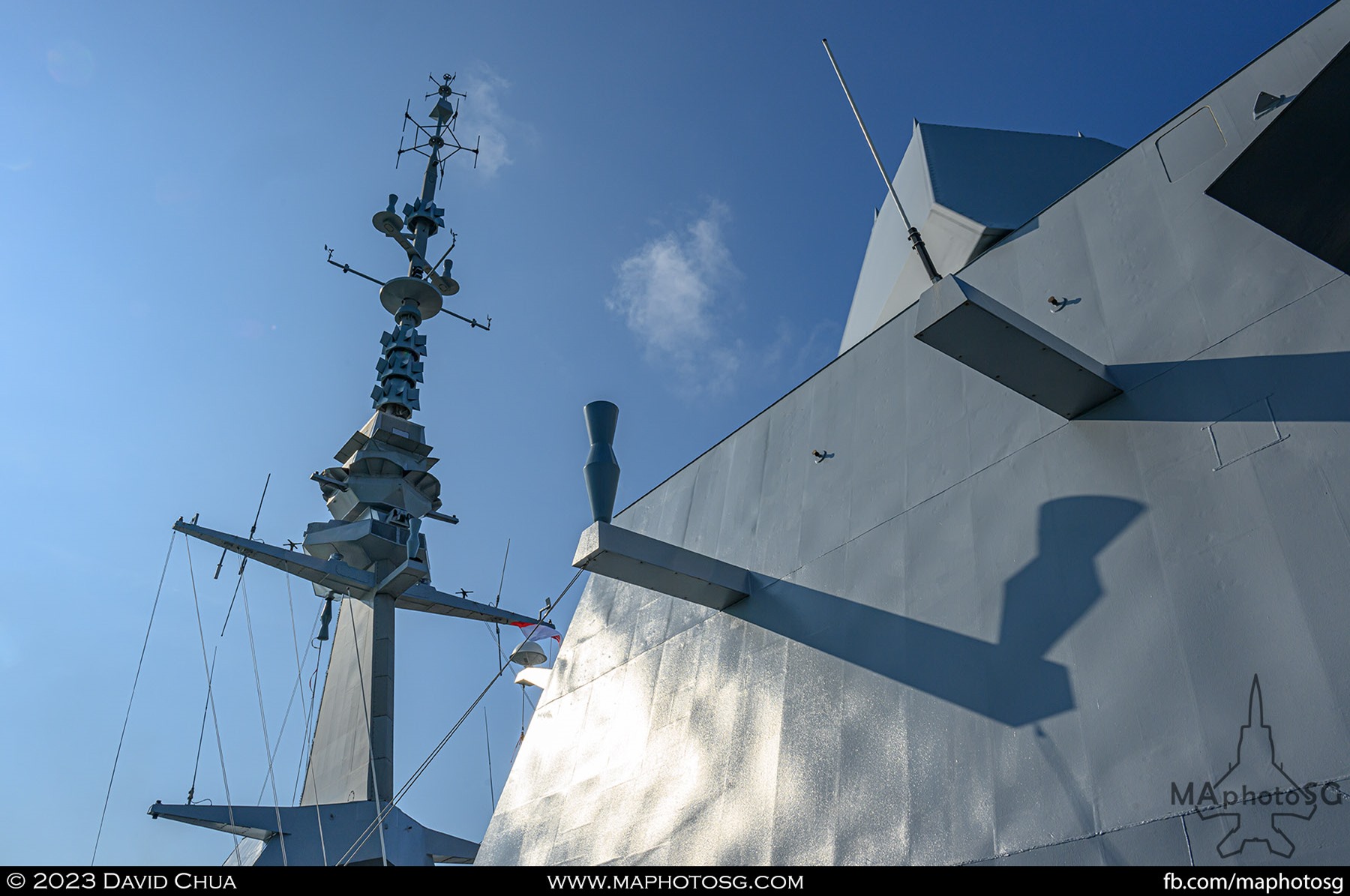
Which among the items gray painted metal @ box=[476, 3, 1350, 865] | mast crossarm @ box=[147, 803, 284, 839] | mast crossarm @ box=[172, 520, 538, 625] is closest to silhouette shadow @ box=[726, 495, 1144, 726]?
gray painted metal @ box=[476, 3, 1350, 865]

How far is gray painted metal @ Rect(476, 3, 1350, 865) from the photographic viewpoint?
3648mm

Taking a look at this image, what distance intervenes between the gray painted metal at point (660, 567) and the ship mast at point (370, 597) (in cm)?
1182

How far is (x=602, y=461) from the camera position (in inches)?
243

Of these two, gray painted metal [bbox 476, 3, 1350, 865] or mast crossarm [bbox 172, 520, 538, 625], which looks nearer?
gray painted metal [bbox 476, 3, 1350, 865]

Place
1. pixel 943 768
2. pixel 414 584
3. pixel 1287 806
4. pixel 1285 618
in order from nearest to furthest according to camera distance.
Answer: pixel 1287 806, pixel 1285 618, pixel 943 768, pixel 414 584

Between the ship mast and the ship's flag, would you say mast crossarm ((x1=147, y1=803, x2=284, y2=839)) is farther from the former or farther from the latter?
the ship's flag

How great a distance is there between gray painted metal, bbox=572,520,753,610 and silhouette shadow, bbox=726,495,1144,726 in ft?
4.93

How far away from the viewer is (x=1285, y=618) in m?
3.53

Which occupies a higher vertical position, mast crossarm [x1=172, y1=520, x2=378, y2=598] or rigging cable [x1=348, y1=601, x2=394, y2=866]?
mast crossarm [x1=172, y1=520, x2=378, y2=598]

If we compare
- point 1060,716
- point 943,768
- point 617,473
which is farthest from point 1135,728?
point 617,473
